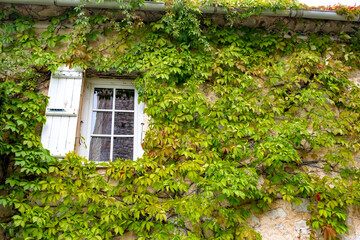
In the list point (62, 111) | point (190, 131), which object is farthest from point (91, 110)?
point (190, 131)

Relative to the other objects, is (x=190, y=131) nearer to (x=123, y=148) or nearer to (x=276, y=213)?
(x=123, y=148)

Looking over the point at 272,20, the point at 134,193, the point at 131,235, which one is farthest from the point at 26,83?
the point at 272,20

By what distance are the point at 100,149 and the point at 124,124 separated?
408 mm

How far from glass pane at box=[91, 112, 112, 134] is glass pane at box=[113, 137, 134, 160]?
18 cm

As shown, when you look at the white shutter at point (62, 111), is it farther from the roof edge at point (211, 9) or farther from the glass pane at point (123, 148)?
the roof edge at point (211, 9)

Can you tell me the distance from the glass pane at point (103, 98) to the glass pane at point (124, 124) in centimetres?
18

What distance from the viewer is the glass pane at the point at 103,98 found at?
397 centimetres

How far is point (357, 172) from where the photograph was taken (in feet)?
12.5

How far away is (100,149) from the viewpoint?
378cm

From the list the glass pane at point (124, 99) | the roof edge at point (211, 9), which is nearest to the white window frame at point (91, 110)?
the glass pane at point (124, 99)

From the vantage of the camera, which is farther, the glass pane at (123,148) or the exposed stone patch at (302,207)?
the glass pane at (123,148)

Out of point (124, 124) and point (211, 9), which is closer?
point (124, 124)

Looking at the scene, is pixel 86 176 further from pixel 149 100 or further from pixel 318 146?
pixel 318 146

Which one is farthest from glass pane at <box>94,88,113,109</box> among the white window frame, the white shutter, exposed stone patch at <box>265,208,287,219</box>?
exposed stone patch at <box>265,208,287,219</box>
